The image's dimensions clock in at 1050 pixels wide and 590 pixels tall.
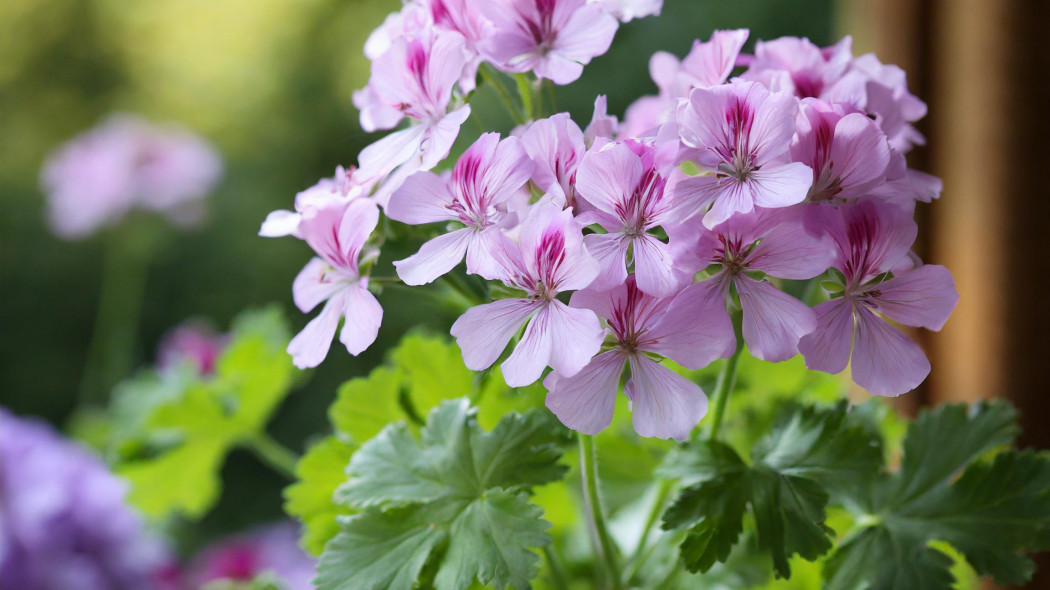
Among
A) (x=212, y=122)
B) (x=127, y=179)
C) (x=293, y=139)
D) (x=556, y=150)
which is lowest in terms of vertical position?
(x=556, y=150)

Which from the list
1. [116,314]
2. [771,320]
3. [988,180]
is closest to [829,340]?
[771,320]

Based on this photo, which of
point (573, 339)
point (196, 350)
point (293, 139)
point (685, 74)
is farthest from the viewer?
point (293, 139)

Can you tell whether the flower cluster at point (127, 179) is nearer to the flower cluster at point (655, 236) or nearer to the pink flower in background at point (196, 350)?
the pink flower in background at point (196, 350)

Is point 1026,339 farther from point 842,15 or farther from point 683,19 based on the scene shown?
point 683,19

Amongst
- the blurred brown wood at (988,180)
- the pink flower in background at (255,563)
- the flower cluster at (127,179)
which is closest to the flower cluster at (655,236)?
the blurred brown wood at (988,180)

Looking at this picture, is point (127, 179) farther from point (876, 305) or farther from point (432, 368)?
point (876, 305)

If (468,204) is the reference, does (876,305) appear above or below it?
below
